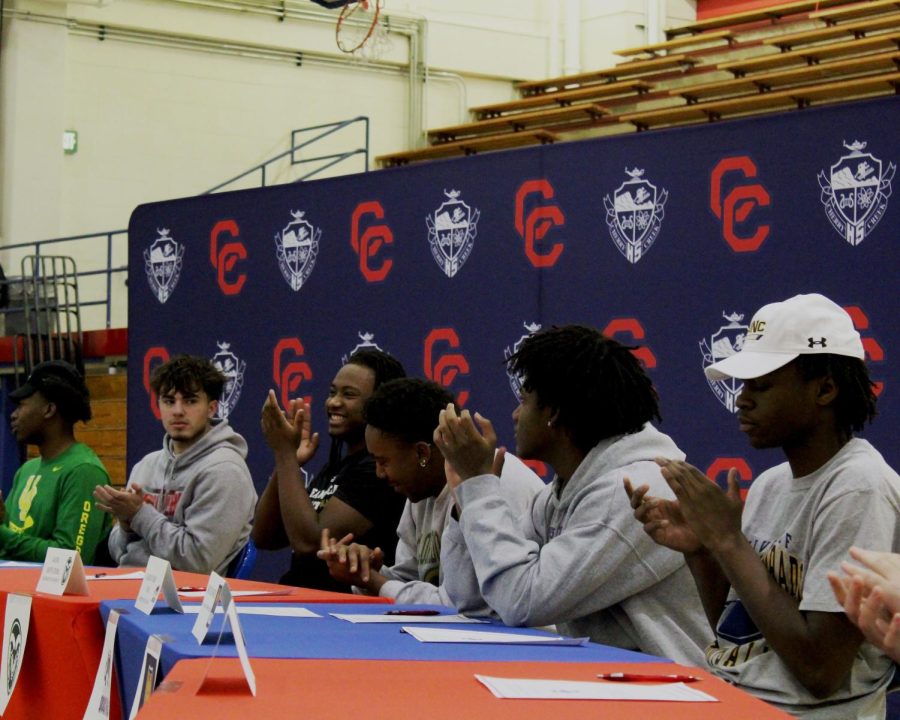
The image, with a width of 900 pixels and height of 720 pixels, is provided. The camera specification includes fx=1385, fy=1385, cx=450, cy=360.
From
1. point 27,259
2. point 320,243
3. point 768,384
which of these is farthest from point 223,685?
point 27,259

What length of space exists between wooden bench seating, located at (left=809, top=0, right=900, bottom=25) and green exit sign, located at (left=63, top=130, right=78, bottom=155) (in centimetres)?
551

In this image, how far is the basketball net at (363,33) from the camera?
1149 centimetres

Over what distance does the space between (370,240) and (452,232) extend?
0.47 meters

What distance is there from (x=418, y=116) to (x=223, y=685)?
10.6m

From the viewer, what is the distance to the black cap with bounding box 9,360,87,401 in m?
4.59

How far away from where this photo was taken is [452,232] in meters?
5.17

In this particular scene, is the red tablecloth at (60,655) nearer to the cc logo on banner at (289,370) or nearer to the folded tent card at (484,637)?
the folded tent card at (484,637)

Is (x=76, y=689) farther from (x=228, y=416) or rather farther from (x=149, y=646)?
(x=228, y=416)

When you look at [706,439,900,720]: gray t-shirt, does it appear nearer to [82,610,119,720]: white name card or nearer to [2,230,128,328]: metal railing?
[82,610,119,720]: white name card

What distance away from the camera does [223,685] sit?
4.88 feet

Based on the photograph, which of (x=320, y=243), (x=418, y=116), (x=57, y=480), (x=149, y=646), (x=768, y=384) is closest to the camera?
(x=149, y=646)

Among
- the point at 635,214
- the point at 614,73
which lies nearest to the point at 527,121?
the point at 614,73

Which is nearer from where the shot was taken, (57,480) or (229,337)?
(57,480)

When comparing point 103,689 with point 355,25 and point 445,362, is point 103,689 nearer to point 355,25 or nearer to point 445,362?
point 445,362
